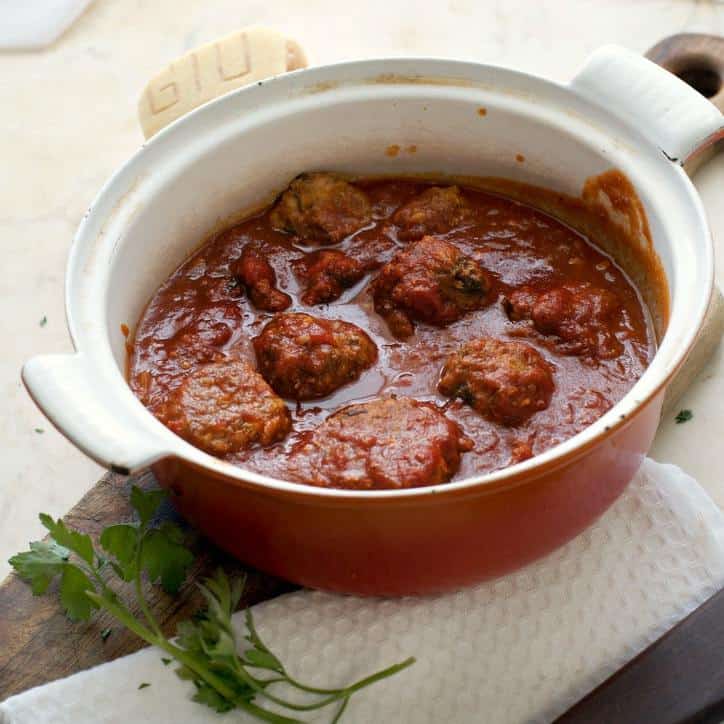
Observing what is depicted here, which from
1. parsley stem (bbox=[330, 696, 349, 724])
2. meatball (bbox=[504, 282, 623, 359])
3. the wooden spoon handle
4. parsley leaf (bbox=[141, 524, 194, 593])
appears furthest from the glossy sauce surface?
the wooden spoon handle

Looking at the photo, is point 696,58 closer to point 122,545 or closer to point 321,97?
point 321,97

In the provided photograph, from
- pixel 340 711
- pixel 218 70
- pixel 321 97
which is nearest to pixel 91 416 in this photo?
pixel 340 711

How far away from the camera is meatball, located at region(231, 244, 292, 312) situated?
2.81m

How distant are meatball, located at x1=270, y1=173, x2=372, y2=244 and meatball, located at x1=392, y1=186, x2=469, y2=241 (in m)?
0.12

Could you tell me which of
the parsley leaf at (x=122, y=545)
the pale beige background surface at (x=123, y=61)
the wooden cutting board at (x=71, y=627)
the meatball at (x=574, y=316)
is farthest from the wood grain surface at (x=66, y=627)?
the pale beige background surface at (x=123, y=61)

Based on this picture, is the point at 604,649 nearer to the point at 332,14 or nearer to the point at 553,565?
the point at 553,565

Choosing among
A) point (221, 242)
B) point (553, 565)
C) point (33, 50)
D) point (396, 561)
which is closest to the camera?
point (396, 561)

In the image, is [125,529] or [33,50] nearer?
[125,529]

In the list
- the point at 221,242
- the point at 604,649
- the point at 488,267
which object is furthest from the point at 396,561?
A: the point at 221,242

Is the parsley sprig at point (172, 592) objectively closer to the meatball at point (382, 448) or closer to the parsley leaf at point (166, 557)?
the parsley leaf at point (166, 557)

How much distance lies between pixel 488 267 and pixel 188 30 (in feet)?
8.23

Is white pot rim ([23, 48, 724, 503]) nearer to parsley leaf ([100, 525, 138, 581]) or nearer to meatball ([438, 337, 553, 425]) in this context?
meatball ([438, 337, 553, 425])

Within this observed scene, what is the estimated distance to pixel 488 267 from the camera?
2.88 meters

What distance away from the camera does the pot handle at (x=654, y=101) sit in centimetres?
247
